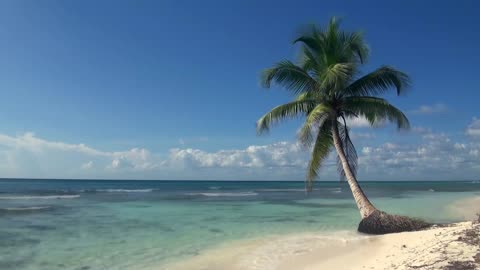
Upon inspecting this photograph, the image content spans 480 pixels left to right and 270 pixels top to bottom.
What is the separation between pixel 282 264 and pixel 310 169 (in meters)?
5.56

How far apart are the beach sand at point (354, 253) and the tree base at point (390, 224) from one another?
0.45 metres

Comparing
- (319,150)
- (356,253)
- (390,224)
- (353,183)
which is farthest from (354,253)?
(319,150)

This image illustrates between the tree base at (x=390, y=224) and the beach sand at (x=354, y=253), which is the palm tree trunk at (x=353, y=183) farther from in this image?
the beach sand at (x=354, y=253)

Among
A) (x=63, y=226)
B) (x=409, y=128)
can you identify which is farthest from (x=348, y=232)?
(x=63, y=226)

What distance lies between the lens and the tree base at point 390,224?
10.5 m

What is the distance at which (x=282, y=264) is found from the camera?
803 centimetres

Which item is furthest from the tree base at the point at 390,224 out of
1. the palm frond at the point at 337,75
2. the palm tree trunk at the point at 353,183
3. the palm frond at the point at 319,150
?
the palm frond at the point at 337,75

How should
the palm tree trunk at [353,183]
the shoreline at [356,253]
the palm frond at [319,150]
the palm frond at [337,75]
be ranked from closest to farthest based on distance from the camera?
the shoreline at [356,253]
the palm frond at [337,75]
the palm tree trunk at [353,183]
the palm frond at [319,150]

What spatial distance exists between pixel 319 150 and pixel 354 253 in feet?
17.7

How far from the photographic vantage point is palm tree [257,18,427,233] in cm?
1212

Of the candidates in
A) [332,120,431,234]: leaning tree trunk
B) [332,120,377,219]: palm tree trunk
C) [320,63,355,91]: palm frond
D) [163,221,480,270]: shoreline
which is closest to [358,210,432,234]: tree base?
[332,120,431,234]: leaning tree trunk

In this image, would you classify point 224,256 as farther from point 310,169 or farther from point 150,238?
point 310,169

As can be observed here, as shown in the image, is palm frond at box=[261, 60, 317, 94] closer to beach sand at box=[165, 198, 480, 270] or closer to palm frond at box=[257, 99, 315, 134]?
palm frond at box=[257, 99, 315, 134]

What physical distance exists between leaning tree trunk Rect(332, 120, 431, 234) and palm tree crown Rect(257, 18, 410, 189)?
0.10 m
